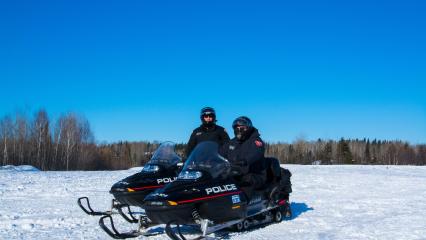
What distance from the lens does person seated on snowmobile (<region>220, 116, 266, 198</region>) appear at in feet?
23.3

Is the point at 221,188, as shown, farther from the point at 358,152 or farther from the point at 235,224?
the point at 358,152

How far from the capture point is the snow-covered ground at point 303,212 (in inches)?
268

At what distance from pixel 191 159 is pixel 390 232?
3073 millimetres

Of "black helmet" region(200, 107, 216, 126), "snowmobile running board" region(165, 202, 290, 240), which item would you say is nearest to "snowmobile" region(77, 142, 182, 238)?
"black helmet" region(200, 107, 216, 126)

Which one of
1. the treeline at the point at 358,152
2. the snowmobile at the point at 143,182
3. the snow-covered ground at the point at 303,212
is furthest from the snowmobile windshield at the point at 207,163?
the treeline at the point at 358,152

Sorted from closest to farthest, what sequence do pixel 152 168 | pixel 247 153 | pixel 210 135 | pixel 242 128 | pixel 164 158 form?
pixel 247 153
pixel 242 128
pixel 152 168
pixel 210 135
pixel 164 158

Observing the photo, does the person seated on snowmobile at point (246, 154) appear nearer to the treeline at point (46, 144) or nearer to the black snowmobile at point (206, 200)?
the black snowmobile at point (206, 200)

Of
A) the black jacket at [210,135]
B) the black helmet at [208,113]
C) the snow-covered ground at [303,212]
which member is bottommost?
the snow-covered ground at [303,212]

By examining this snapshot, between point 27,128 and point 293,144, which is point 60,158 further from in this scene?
point 293,144

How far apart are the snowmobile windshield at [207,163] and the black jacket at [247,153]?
303 mm

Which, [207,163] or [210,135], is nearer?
[207,163]

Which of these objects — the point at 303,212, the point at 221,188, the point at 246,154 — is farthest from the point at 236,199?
the point at 303,212

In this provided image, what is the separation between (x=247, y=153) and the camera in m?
7.42

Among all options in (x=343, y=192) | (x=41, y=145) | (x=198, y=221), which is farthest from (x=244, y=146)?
(x=41, y=145)
